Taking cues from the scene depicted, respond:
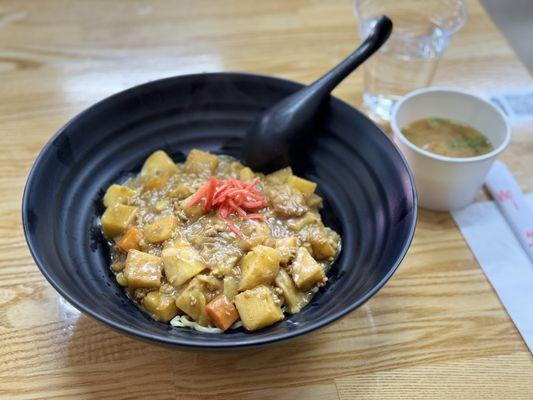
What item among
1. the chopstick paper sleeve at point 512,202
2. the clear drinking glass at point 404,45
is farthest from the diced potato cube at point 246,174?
the chopstick paper sleeve at point 512,202

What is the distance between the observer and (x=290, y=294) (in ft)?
4.55

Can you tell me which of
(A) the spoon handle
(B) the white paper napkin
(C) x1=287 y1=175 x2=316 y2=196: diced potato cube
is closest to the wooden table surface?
(B) the white paper napkin

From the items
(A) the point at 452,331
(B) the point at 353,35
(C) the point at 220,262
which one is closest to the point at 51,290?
(C) the point at 220,262

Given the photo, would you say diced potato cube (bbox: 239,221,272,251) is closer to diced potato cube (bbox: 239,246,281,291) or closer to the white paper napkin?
diced potato cube (bbox: 239,246,281,291)

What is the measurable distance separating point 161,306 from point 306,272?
1.21 ft

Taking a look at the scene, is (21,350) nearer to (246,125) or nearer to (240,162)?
(240,162)

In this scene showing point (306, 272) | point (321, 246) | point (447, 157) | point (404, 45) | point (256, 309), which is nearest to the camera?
point (256, 309)

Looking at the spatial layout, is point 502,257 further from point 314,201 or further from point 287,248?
point 287,248

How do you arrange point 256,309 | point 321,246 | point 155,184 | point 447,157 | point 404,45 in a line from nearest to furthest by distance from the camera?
point 256,309 < point 321,246 < point 155,184 < point 447,157 < point 404,45

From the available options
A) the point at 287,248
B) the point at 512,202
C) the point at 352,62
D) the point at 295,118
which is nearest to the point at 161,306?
the point at 287,248

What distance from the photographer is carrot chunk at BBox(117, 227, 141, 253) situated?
1.47 meters

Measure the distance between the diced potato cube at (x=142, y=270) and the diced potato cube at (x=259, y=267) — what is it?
215 mm

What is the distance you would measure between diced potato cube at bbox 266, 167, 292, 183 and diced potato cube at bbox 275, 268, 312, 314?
369 millimetres

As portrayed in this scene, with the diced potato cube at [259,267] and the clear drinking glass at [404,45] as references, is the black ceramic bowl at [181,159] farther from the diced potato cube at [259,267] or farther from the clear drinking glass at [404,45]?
the clear drinking glass at [404,45]
